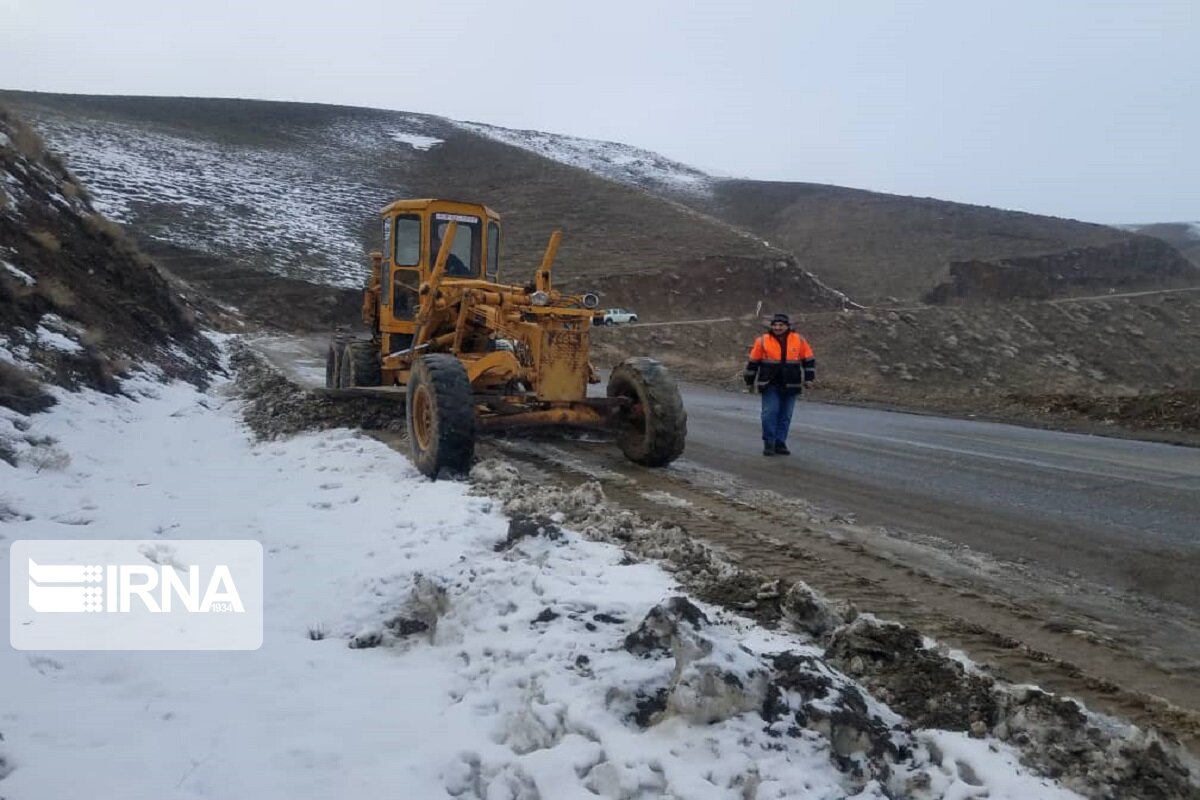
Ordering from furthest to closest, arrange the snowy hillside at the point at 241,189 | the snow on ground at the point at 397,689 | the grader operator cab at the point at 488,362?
the snowy hillside at the point at 241,189 → the grader operator cab at the point at 488,362 → the snow on ground at the point at 397,689

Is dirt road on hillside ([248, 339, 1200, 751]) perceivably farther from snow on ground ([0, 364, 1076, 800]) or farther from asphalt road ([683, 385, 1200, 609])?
snow on ground ([0, 364, 1076, 800])

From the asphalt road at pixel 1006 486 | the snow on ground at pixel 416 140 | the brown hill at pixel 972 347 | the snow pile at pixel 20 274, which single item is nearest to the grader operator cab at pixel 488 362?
the asphalt road at pixel 1006 486

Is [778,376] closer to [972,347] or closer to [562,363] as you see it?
[562,363]

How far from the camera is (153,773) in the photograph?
3.32 m

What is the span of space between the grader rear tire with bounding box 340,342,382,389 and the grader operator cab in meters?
1.10

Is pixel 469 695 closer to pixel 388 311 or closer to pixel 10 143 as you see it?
pixel 388 311

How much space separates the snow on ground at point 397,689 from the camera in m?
3.31

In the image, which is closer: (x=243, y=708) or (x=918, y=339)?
(x=243, y=708)

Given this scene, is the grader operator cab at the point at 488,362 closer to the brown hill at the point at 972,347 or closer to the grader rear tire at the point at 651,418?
the grader rear tire at the point at 651,418

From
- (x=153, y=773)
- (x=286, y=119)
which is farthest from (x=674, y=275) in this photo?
(x=286, y=119)

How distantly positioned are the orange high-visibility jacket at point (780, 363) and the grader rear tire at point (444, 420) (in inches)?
144

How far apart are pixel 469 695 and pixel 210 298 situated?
113 feet

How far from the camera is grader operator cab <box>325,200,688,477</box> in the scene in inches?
329

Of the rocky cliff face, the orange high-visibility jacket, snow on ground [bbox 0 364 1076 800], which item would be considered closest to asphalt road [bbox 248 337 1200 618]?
the orange high-visibility jacket
